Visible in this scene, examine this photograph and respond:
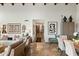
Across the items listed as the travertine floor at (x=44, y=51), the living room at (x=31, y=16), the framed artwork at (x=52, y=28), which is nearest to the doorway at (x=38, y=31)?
the living room at (x=31, y=16)

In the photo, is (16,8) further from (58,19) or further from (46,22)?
(58,19)

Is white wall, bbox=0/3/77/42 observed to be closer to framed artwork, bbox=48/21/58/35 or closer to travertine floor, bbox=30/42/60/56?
framed artwork, bbox=48/21/58/35

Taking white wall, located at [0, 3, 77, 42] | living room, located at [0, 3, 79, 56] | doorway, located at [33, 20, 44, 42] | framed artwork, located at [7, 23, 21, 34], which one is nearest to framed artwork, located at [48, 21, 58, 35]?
living room, located at [0, 3, 79, 56]

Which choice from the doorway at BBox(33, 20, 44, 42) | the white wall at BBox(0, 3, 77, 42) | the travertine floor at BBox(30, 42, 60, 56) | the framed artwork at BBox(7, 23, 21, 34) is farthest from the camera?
the doorway at BBox(33, 20, 44, 42)

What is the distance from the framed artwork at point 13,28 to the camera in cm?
1449

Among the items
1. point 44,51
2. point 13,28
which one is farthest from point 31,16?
point 44,51

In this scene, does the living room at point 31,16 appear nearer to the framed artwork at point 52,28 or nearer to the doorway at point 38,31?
the framed artwork at point 52,28

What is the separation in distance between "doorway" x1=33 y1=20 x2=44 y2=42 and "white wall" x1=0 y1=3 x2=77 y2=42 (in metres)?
0.74

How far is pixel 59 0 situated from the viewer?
3586mm

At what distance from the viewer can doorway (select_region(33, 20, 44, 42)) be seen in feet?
49.2

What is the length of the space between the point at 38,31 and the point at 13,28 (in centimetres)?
267

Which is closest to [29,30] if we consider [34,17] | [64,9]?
[34,17]

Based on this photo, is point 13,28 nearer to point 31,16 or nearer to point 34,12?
point 31,16

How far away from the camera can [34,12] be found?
1432cm
